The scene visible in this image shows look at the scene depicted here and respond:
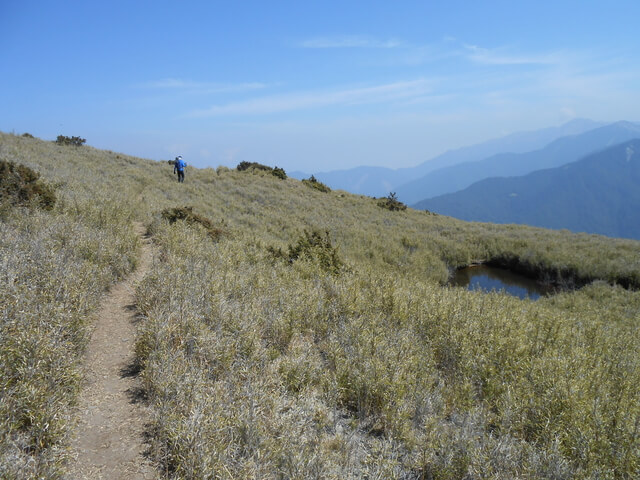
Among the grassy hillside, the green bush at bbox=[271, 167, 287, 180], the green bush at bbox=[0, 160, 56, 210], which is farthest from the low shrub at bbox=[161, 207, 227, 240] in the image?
the green bush at bbox=[271, 167, 287, 180]

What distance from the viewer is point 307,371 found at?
4.63m

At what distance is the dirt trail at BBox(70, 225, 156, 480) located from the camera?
3031 mm

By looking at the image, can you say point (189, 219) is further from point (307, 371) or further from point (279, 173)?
point (279, 173)

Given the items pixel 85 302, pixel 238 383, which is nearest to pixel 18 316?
pixel 85 302

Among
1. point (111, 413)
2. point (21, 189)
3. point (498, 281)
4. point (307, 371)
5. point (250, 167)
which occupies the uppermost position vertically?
point (250, 167)

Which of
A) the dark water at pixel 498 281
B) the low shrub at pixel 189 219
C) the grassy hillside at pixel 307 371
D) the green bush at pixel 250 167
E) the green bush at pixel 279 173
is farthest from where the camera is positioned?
the green bush at pixel 250 167

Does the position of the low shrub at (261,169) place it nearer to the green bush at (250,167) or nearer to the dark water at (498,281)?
the green bush at (250,167)

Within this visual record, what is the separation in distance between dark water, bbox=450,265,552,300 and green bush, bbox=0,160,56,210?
19.3 meters

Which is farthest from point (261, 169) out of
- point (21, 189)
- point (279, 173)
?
point (21, 189)

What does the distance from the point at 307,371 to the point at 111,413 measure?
2.33 m

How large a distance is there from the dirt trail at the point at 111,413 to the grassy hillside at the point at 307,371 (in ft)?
0.68

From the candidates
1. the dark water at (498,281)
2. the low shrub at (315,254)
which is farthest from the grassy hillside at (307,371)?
the dark water at (498,281)

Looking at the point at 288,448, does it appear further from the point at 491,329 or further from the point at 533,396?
the point at 491,329

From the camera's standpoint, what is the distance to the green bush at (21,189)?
334 inches
